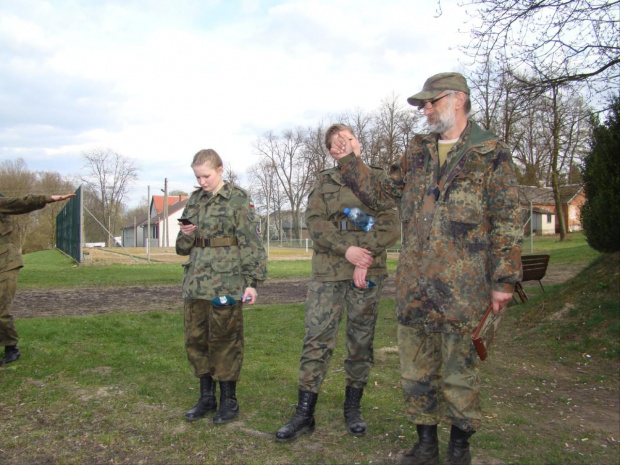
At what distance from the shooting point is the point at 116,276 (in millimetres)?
14961

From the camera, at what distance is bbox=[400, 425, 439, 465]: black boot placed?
2824 millimetres

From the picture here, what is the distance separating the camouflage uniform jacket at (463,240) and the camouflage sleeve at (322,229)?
62cm

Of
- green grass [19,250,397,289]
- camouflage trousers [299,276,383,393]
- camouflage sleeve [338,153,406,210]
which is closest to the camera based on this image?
camouflage sleeve [338,153,406,210]

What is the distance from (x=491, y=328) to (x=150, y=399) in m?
2.75

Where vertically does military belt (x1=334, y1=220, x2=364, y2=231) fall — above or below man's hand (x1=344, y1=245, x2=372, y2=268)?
above

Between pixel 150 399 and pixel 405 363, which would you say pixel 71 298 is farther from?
pixel 405 363

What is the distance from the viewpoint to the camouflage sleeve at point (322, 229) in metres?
3.45

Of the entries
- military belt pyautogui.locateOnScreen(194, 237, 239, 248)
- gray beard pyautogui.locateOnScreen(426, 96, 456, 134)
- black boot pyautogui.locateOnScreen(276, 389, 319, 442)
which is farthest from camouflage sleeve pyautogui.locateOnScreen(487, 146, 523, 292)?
military belt pyautogui.locateOnScreen(194, 237, 239, 248)

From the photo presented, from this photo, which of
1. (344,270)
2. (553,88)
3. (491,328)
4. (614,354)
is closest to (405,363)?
(491,328)

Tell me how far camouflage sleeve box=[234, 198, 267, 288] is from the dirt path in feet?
18.0

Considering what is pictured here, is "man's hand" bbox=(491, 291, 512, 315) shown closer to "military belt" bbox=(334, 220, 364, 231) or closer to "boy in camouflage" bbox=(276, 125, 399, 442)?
"boy in camouflage" bbox=(276, 125, 399, 442)

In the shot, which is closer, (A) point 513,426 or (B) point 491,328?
(B) point 491,328

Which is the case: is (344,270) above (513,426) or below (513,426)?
above

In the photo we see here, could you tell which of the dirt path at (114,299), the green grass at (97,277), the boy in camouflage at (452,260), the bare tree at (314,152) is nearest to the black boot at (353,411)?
the boy in camouflage at (452,260)
